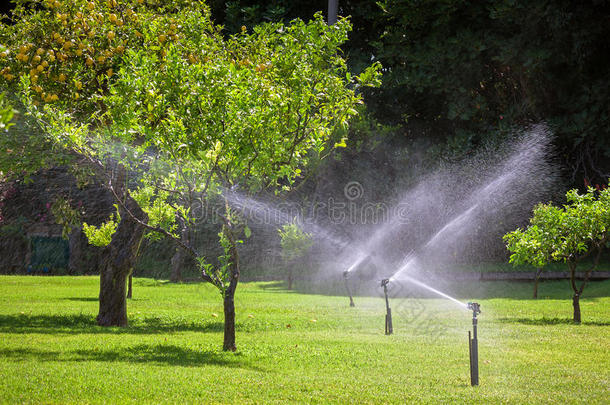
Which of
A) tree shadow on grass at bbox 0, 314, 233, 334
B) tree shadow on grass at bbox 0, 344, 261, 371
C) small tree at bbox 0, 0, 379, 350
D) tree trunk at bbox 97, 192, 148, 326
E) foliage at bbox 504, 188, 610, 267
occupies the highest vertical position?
small tree at bbox 0, 0, 379, 350

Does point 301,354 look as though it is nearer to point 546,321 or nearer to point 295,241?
point 546,321

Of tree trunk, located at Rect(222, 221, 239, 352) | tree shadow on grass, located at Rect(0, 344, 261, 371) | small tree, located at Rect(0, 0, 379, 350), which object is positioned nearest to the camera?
tree shadow on grass, located at Rect(0, 344, 261, 371)

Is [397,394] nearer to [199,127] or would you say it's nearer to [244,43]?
[199,127]

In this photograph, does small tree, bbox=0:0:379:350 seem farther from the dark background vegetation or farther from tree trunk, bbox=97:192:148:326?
the dark background vegetation

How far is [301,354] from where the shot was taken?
11273 millimetres

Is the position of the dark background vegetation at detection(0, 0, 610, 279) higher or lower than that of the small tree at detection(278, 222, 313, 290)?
higher

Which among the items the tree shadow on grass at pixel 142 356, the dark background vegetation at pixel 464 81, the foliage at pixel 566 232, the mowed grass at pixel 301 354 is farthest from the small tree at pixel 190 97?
the dark background vegetation at pixel 464 81

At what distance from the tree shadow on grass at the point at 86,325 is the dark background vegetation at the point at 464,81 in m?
9.00

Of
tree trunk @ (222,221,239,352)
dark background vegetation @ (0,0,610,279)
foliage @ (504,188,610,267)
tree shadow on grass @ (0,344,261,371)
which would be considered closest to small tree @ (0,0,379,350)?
tree trunk @ (222,221,239,352)

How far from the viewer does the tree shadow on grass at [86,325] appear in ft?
45.4

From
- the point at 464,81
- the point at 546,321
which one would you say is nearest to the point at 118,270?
the point at 546,321

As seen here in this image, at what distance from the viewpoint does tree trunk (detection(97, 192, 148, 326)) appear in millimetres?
15289

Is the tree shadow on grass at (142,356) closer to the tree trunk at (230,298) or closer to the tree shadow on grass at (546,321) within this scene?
the tree trunk at (230,298)

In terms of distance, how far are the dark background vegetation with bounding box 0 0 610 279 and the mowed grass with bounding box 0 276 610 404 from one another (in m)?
7.37
